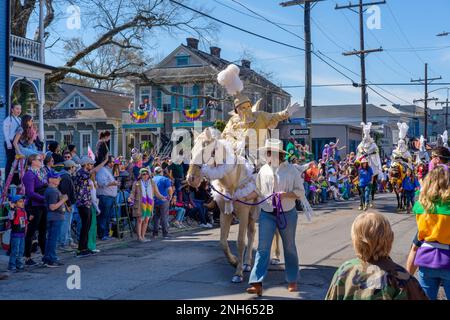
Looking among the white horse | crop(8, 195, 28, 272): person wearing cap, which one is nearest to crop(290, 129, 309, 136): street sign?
the white horse

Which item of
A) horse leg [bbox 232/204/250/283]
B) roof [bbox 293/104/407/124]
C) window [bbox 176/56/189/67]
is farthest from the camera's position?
roof [bbox 293/104/407/124]

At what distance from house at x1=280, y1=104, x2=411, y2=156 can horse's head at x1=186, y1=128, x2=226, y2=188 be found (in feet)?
49.2

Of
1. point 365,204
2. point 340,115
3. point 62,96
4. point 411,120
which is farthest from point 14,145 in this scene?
point 411,120

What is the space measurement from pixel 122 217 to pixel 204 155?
20.9 ft

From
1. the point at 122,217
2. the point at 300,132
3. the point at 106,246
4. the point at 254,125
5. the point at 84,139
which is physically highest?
the point at 84,139

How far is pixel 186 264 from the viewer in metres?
9.77

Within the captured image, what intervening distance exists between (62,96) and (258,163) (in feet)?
148

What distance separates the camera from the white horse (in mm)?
8227

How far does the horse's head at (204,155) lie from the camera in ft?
26.9

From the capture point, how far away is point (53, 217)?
9.93 m

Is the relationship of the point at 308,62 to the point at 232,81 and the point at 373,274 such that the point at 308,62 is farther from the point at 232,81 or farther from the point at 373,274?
the point at 373,274

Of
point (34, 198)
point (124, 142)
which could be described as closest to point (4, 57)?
point (34, 198)

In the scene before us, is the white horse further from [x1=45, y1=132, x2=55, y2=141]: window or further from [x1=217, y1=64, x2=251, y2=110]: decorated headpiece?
[x1=45, y1=132, x2=55, y2=141]: window

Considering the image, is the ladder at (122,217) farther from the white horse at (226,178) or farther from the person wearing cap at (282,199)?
the person wearing cap at (282,199)
